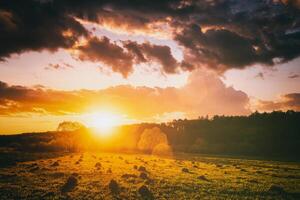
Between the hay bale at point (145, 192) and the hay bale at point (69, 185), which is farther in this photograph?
the hay bale at point (69, 185)

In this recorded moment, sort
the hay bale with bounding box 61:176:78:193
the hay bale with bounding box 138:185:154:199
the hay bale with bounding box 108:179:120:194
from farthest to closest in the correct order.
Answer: the hay bale with bounding box 61:176:78:193 < the hay bale with bounding box 108:179:120:194 < the hay bale with bounding box 138:185:154:199

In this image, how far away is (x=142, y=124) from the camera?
14362 cm

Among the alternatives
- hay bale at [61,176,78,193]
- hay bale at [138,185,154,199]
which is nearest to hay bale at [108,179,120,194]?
hay bale at [138,185,154,199]

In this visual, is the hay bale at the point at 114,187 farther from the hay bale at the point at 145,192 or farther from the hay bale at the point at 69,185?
the hay bale at the point at 69,185

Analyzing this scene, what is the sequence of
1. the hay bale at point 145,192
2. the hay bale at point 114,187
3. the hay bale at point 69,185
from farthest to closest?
the hay bale at point 69,185, the hay bale at point 114,187, the hay bale at point 145,192

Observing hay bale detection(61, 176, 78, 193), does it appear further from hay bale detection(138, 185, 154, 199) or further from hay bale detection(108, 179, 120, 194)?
hay bale detection(138, 185, 154, 199)

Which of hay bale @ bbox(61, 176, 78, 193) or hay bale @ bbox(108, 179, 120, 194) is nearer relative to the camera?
hay bale @ bbox(108, 179, 120, 194)

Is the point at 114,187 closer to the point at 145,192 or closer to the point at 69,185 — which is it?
the point at 145,192

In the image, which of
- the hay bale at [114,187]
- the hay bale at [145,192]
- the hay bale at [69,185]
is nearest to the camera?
the hay bale at [145,192]

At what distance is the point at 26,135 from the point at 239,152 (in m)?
98.4

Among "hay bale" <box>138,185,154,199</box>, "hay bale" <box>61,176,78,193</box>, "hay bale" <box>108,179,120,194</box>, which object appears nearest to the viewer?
"hay bale" <box>138,185,154,199</box>

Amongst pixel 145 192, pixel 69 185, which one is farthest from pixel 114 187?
pixel 69 185

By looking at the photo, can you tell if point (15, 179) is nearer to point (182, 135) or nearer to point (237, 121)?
point (182, 135)

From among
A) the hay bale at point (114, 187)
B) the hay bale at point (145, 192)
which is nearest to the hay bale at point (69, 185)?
the hay bale at point (114, 187)
